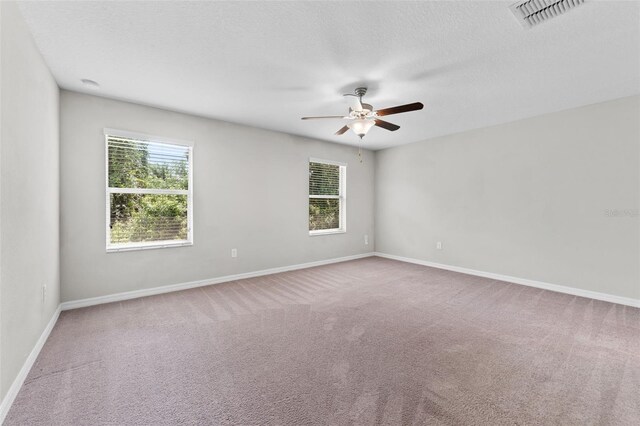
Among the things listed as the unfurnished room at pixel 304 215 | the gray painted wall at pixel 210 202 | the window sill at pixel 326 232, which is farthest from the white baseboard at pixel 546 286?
the gray painted wall at pixel 210 202

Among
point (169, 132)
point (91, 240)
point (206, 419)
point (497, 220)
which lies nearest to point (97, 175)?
point (91, 240)

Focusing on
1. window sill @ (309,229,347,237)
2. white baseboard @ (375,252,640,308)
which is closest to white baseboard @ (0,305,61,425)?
window sill @ (309,229,347,237)

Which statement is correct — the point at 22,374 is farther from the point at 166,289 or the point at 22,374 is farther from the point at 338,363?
the point at 338,363

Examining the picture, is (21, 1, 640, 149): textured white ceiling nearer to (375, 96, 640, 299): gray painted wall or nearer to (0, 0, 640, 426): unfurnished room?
(0, 0, 640, 426): unfurnished room

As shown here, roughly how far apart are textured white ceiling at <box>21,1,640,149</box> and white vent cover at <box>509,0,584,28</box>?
67 millimetres

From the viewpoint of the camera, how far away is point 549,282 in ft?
12.9

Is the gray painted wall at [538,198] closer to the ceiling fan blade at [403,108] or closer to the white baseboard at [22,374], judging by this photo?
the ceiling fan blade at [403,108]

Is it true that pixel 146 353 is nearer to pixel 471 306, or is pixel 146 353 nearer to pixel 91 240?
pixel 91 240

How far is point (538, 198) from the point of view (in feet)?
13.2

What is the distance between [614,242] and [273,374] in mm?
4367

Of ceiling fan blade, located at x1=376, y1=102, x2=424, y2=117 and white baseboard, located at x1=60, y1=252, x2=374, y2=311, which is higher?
ceiling fan blade, located at x1=376, y1=102, x2=424, y2=117

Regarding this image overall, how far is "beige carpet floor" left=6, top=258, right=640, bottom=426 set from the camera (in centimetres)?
159

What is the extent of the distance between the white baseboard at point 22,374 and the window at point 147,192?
3.80 feet

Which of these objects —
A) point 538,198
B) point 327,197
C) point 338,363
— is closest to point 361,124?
point 338,363
